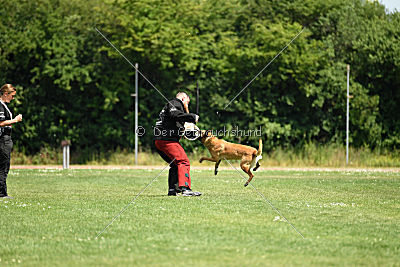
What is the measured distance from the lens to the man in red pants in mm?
12453

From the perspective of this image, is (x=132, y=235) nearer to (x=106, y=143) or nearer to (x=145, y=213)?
(x=145, y=213)

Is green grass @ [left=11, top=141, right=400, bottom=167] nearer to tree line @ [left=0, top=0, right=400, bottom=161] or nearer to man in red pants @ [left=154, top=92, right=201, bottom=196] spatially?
tree line @ [left=0, top=0, right=400, bottom=161]

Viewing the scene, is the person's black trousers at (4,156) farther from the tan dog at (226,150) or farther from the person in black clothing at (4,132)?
the tan dog at (226,150)

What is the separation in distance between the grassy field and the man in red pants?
47cm

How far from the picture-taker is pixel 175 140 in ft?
41.9

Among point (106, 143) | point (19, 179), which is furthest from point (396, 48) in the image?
point (19, 179)

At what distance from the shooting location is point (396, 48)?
1019 inches

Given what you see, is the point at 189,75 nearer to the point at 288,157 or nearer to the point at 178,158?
the point at 288,157

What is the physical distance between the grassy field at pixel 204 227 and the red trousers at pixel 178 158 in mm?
480

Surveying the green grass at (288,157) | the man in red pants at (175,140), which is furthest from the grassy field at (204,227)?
the green grass at (288,157)

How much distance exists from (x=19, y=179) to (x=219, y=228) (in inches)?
423

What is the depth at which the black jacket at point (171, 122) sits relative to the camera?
487 inches

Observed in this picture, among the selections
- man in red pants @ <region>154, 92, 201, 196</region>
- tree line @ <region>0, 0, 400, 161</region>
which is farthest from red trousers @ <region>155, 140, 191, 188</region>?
tree line @ <region>0, 0, 400, 161</region>

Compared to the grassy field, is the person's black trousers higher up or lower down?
higher up
